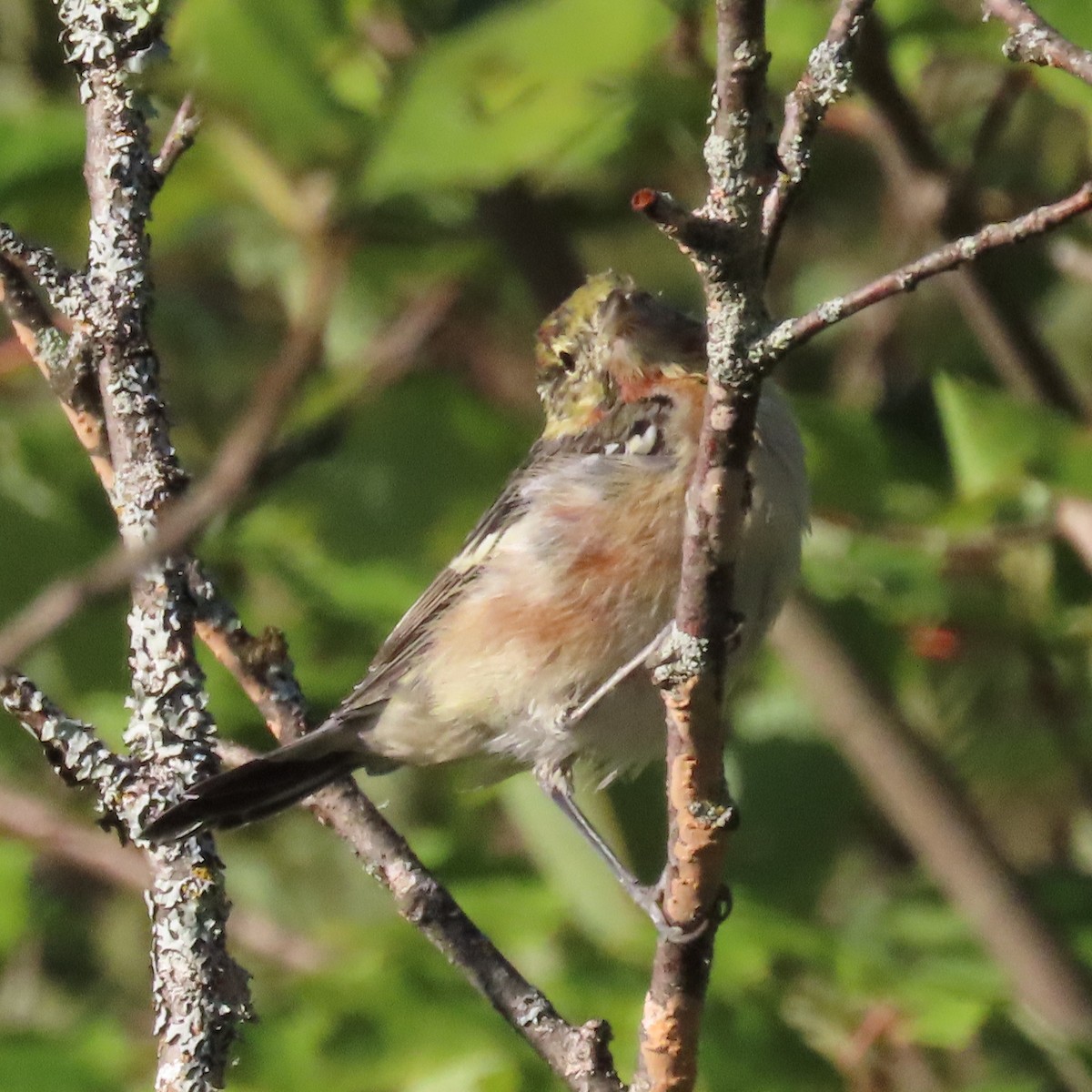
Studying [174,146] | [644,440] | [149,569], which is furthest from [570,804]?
[174,146]

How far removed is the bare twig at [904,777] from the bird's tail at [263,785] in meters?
1.53

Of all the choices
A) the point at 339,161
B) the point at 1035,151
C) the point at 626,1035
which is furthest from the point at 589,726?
the point at 1035,151

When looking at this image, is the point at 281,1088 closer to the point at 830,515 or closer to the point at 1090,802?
the point at 830,515

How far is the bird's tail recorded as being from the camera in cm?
239

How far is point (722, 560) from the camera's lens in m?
2.09

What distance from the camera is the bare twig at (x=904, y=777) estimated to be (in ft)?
14.7

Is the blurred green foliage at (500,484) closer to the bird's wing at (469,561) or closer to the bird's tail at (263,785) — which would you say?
the bird's wing at (469,561)

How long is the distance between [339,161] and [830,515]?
1449 millimetres

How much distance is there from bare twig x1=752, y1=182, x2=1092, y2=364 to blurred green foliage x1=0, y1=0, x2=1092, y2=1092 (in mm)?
1240

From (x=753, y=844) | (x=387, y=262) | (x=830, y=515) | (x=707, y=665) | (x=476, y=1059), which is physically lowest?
(x=707, y=665)

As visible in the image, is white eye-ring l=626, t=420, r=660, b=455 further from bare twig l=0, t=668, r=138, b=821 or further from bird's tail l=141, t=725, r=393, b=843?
bare twig l=0, t=668, r=138, b=821

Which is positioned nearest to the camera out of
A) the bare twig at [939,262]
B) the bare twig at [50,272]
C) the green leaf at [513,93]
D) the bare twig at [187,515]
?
the bare twig at [187,515]

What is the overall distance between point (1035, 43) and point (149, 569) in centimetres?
129

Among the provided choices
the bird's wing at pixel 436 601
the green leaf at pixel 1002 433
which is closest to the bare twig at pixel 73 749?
the bird's wing at pixel 436 601
